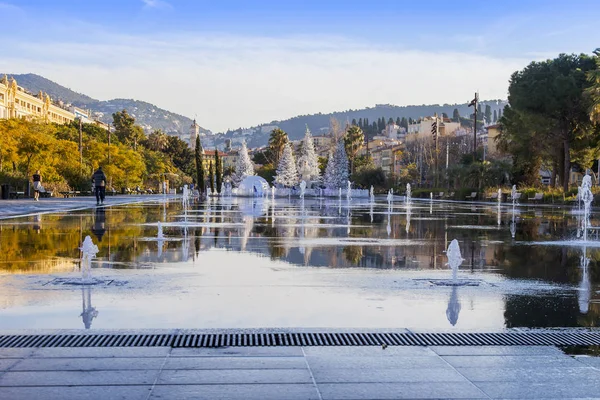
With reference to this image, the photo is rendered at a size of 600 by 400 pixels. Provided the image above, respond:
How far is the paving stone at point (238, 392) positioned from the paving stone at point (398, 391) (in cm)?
13

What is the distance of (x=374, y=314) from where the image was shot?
23.4ft

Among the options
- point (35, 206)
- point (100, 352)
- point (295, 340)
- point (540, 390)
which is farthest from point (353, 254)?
point (35, 206)

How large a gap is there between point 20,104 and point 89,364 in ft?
425

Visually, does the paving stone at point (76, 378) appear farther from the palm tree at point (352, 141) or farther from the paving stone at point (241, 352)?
the palm tree at point (352, 141)

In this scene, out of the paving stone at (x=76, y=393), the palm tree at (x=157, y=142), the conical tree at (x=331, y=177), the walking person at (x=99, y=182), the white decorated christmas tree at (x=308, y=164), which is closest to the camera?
the paving stone at (x=76, y=393)

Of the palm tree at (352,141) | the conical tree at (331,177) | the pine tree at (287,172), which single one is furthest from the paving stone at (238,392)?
the palm tree at (352,141)

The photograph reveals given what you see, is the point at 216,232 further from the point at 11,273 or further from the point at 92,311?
the point at 92,311

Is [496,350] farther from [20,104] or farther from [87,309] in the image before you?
[20,104]

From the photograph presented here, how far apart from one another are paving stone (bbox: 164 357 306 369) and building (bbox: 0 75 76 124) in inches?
3963

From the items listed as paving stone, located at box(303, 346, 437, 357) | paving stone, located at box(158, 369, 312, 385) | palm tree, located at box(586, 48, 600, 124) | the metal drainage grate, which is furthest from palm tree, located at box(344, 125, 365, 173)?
paving stone, located at box(158, 369, 312, 385)

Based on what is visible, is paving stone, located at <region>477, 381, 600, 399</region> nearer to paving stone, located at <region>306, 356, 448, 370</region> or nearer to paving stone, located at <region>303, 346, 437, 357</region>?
paving stone, located at <region>306, 356, 448, 370</region>

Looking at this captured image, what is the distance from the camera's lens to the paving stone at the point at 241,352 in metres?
5.34

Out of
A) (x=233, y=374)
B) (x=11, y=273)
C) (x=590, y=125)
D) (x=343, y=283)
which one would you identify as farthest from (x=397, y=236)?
(x=590, y=125)

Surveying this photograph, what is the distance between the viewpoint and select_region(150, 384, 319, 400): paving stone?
4316mm
